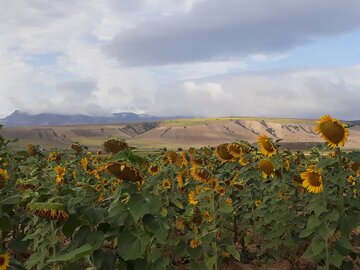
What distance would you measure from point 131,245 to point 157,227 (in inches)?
12.0

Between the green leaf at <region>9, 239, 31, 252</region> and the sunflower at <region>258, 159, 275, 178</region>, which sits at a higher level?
the sunflower at <region>258, 159, 275, 178</region>

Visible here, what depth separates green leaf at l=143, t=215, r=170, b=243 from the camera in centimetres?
435

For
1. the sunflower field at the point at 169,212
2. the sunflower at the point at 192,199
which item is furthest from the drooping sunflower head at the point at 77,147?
the sunflower at the point at 192,199

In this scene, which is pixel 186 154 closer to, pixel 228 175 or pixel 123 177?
pixel 228 175

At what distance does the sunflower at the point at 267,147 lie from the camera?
863 centimetres

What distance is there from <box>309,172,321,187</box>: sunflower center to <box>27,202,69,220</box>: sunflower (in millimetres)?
4419

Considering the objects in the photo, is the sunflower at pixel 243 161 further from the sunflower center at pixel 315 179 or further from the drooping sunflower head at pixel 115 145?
the drooping sunflower head at pixel 115 145

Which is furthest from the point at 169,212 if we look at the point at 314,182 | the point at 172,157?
the point at 314,182

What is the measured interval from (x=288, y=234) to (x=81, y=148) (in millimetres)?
6601

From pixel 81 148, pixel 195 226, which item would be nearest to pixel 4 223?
pixel 195 226

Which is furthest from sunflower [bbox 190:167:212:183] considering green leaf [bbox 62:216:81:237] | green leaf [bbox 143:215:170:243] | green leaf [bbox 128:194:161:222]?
green leaf [bbox 62:216:81:237]

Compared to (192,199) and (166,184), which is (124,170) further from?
(166,184)

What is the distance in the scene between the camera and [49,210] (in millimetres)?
3904

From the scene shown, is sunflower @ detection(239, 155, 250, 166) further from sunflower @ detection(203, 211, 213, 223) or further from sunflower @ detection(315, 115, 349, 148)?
sunflower @ detection(315, 115, 349, 148)
